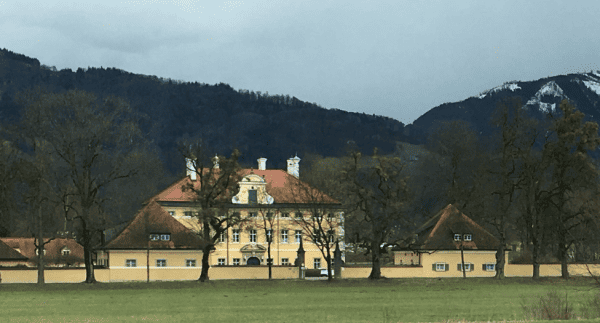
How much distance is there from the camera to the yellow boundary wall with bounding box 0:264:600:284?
6067cm

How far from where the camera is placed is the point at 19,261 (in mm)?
75062

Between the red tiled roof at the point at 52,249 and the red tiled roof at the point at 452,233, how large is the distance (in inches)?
1494

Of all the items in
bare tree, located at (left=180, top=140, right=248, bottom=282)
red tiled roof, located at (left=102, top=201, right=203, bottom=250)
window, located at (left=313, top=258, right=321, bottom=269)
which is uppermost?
bare tree, located at (left=180, top=140, right=248, bottom=282)

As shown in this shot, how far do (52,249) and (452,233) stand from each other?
44893 mm

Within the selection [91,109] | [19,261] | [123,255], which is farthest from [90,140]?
[19,261]

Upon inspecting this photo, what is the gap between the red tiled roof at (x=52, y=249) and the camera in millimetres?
81887

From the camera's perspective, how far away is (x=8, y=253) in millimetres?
74625

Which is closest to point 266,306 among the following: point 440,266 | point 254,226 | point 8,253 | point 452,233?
point 440,266

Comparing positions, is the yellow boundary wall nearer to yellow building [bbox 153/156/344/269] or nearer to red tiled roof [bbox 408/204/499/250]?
red tiled roof [bbox 408/204/499/250]

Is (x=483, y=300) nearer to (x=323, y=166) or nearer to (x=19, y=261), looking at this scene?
(x=19, y=261)

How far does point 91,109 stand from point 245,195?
3310 cm

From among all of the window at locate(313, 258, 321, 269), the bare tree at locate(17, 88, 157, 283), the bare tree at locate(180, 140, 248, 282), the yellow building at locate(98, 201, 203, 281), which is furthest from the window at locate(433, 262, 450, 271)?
the bare tree at locate(17, 88, 157, 283)

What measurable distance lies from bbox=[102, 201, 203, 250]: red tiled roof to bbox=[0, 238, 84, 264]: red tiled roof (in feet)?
51.9

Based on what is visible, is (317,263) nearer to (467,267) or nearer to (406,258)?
(406,258)
